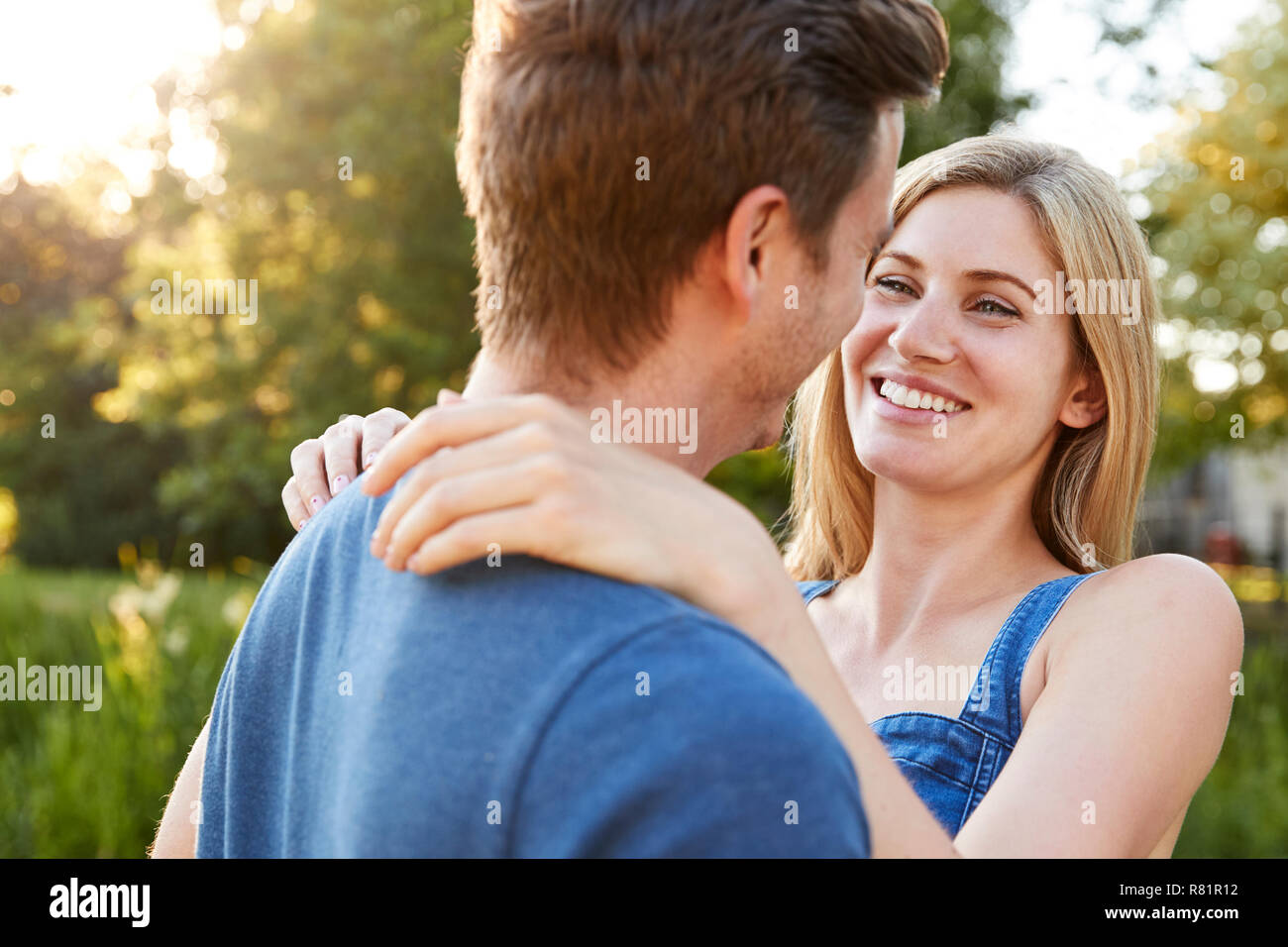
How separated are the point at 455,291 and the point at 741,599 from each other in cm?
1111

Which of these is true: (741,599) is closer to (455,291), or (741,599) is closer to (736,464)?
(736,464)

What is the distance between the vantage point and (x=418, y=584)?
3.98 feet

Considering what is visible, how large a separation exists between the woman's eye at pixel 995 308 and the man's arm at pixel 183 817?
5.54 ft

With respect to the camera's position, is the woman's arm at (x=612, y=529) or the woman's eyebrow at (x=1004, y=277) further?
the woman's eyebrow at (x=1004, y=277)

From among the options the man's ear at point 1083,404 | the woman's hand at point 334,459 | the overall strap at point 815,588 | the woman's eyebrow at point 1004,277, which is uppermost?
the woman's eyebrow at point 1004,277

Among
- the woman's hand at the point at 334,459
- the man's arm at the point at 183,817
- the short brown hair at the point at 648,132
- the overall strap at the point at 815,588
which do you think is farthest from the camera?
the overall strap at the point at 815,588

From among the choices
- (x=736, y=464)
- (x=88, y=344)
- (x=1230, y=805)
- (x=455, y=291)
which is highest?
(x=88, y=344)

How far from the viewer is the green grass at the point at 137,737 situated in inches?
187

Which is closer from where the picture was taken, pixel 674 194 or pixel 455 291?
pixel 674 194

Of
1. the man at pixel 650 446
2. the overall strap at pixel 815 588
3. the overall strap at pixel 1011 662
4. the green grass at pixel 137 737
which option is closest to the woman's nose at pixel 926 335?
the overall strap at pixel 1011 662

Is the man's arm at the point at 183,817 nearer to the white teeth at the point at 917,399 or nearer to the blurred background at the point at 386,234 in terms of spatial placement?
the white teeth at the point at 917,399

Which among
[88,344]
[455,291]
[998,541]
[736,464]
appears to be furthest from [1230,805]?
[88,344]

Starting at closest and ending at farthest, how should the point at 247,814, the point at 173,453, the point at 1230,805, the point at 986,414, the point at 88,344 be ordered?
the point at 247,814
the point at 986,414
the point at 1230,805
the point at 88,344
the point at 173,453

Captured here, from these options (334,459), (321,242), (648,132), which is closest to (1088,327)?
(648,132)
